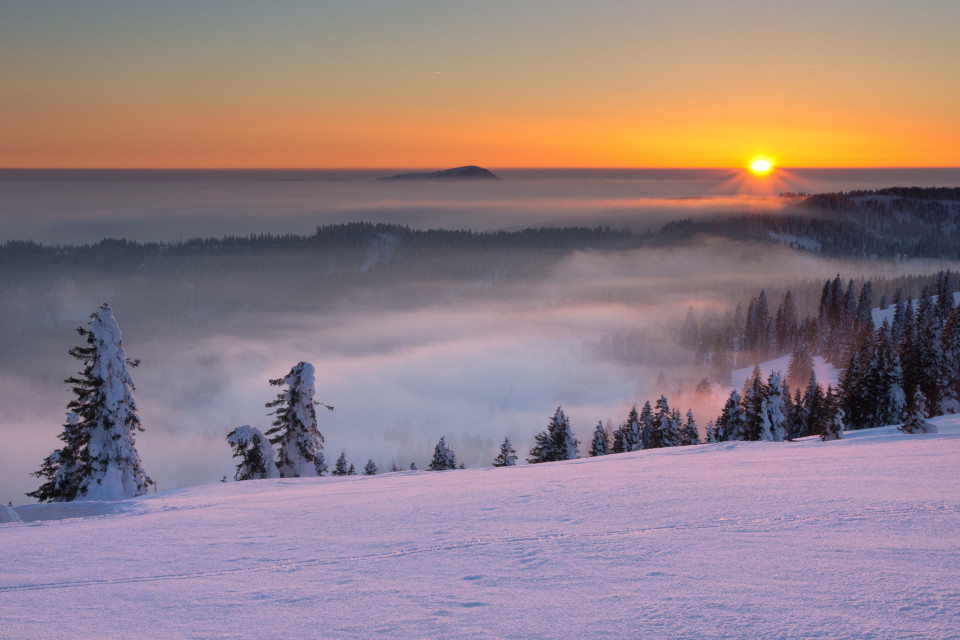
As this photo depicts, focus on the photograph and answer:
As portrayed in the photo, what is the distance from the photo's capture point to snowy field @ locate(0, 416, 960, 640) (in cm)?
636

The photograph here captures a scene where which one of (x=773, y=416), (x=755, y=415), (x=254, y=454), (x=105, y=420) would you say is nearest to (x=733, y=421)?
(x=755, y=415)

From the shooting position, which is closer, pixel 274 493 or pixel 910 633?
pixel 910 633

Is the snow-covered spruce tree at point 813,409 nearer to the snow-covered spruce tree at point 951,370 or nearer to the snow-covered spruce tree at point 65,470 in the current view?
the snow-covered spruce tree at point 951,370

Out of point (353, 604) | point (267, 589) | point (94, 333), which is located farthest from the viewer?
point (94, 333)

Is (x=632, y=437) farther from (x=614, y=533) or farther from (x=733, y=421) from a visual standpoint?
(x=614, y=533)

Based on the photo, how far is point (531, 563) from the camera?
27.0 ft

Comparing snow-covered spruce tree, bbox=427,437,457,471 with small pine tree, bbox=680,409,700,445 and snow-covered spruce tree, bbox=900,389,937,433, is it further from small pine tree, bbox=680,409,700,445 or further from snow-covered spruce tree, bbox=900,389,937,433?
snow-covered spruce tree, bbox=900,389,937,433

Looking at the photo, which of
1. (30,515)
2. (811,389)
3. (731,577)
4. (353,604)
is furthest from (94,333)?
(811,389)

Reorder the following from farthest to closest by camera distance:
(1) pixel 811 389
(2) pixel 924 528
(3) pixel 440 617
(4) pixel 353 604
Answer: (1) pixel 811 389
(2) pixel 924 528
(4) pixel 353 604
(3) pixel 440 617

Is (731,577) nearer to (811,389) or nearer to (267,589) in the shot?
(267,589)

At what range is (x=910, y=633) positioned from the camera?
5629mm

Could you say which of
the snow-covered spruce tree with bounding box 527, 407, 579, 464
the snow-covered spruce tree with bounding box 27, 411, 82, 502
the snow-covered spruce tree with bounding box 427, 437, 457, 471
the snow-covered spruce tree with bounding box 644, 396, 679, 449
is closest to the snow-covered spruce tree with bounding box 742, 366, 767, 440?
the snow-covered spruce tree with bounding box 644, 396, 679, 449

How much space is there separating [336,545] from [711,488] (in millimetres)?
7028

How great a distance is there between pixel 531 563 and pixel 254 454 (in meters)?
24.7
